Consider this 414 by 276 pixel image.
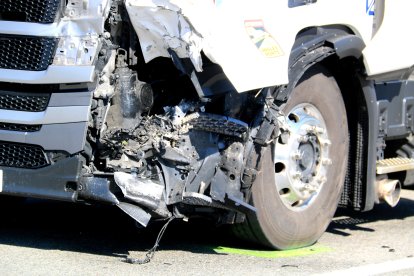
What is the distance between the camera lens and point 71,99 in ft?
20.7

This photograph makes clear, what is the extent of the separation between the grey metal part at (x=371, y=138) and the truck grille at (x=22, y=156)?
110 inches

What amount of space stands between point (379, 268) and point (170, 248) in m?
1.57

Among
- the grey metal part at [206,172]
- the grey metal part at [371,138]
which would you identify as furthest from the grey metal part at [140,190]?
the grey metal part at [371,138]

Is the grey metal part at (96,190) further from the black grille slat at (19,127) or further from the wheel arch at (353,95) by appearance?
the wheel arch at (353,95)

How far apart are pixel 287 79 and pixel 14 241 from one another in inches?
95.6

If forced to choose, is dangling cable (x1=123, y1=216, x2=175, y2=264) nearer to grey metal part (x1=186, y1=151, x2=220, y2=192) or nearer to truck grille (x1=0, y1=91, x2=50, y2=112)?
grey metal part (x1=186, y1=151, x2=220, y2=192)

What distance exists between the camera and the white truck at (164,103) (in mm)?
6355

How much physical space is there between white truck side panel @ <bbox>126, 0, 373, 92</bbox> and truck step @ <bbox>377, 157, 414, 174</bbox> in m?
1.68

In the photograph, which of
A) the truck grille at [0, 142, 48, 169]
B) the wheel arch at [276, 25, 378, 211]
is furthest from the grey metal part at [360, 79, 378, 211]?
the truck grille at [0, 142, 48, 169]

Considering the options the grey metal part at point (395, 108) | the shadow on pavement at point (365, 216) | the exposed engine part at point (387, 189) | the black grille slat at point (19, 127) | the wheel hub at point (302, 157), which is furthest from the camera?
the shadow on pavement at point (365, 216)

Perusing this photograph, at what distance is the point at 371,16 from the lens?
25.8 feet

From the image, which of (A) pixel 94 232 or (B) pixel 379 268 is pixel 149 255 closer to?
(A) pixel 94 232

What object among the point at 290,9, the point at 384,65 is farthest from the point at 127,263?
the point at 384,65

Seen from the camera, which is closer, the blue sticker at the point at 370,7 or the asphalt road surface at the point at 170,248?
the asphalt road surface at the point at 170,248
